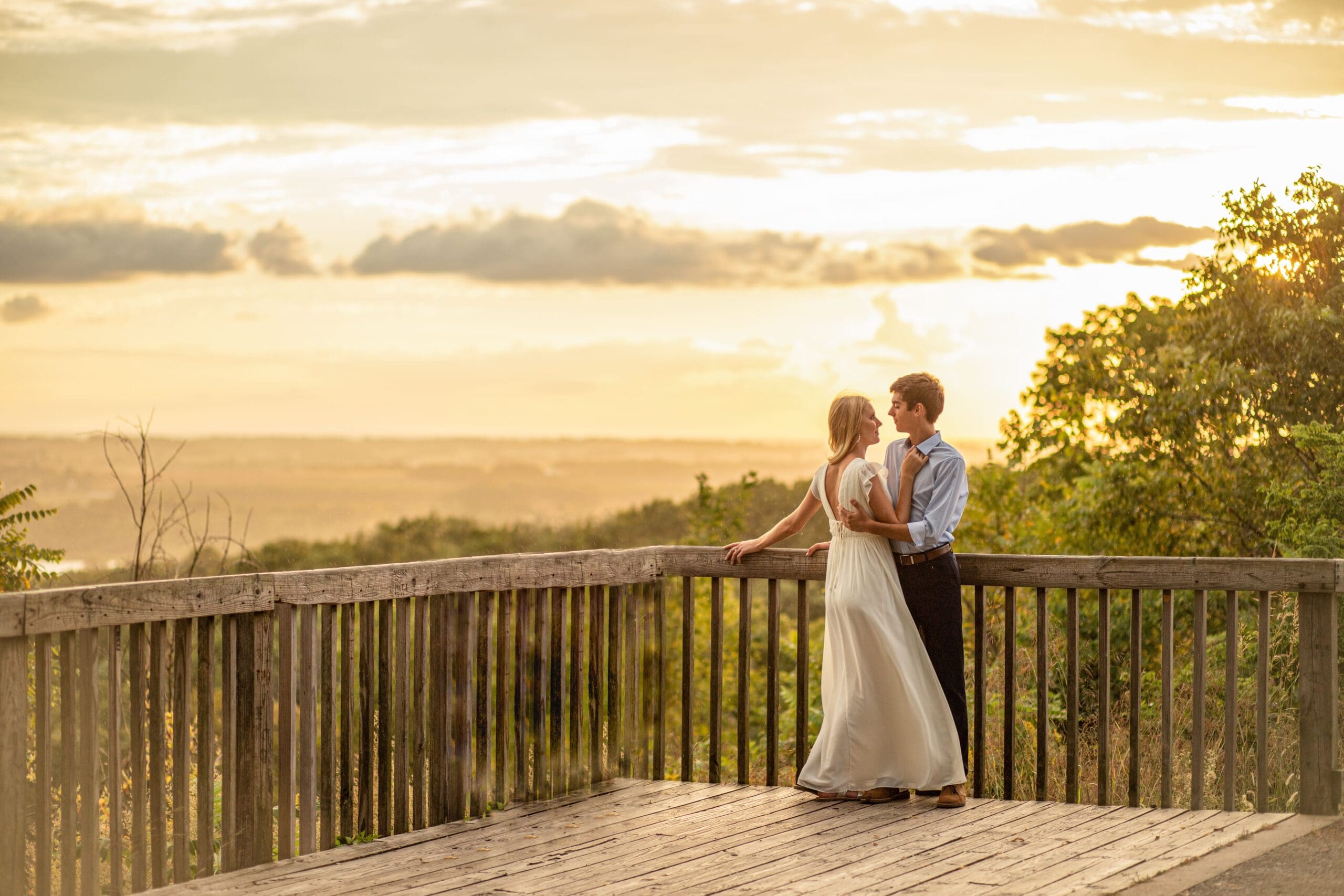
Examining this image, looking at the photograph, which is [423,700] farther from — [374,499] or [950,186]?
[374,499]

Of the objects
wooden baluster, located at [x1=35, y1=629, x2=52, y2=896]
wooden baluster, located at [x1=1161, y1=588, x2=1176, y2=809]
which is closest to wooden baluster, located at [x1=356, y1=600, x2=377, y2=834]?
wooden baluster, located at [x1=35, y1=629, x2=52, y2=896]

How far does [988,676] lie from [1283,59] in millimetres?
7521

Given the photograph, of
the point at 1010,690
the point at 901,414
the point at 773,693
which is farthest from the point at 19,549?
the point at 1010,690

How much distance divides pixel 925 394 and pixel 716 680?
1.66 meters

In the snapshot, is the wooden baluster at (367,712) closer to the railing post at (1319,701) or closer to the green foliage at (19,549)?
the railing post at (1319,701)

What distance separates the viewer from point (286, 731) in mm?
4727

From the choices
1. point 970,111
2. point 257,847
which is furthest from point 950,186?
point 257,847

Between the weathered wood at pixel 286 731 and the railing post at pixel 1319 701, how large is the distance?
150 inches

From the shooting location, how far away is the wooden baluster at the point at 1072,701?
5.37 metres

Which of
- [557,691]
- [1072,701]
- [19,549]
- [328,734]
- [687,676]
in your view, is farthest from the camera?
[19,549]

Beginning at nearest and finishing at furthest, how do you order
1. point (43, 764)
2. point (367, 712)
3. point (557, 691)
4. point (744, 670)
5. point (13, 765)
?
point (13, 765), point (43, 764), point (367, 712), point (557, 691), point (744, 670)

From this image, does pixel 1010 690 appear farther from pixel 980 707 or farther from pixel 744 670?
pixel 744 670

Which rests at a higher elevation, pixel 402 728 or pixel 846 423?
pixel 846 423


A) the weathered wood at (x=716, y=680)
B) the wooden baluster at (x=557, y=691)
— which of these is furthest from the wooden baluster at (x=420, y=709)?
the weathered wood at (x=716, y=680)
